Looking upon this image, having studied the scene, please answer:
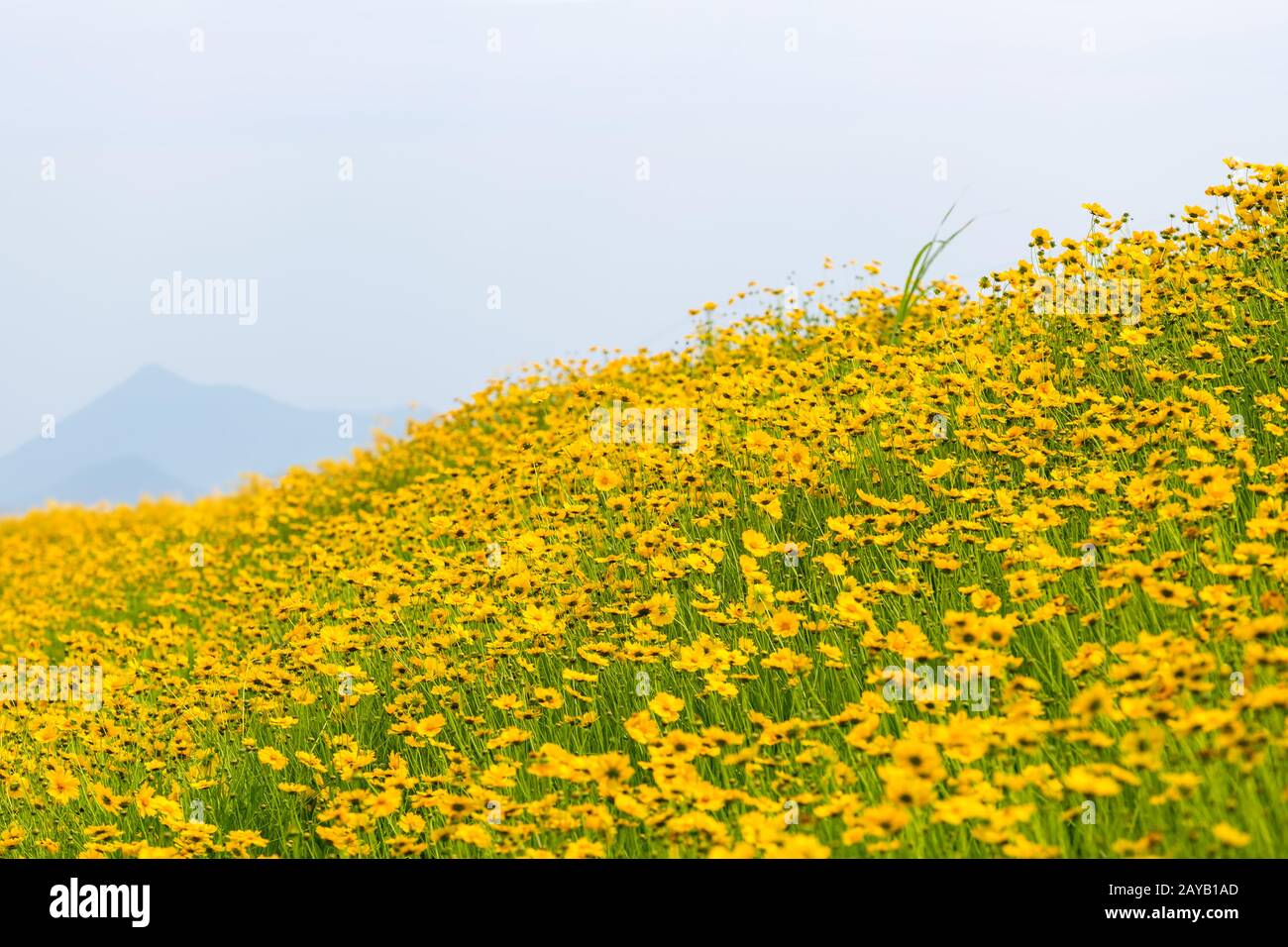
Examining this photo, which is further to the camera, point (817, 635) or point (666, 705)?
point (817, 635)

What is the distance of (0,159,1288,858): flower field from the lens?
3764 millimetres

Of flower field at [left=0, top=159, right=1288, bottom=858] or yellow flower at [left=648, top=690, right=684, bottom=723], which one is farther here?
yellow flower at [left=648, top=690, right=684, bottom=723]

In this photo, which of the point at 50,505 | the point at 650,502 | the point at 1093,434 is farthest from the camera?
the point at 50,505

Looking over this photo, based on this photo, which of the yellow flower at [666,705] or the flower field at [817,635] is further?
the yellow flower at [666,705]

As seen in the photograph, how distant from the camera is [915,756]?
3.28 m

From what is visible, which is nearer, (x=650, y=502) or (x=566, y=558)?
(x=650, y=502)

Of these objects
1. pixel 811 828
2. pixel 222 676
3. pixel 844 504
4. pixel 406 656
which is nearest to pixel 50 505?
pixel 222 676

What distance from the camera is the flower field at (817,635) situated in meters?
3.76

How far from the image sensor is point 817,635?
5.81 meters
